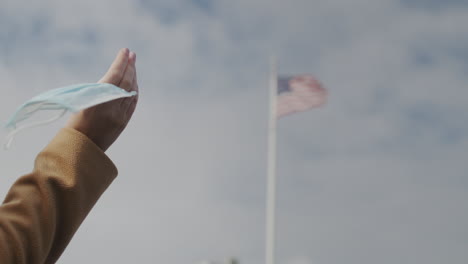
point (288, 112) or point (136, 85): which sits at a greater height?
point (288, 112)

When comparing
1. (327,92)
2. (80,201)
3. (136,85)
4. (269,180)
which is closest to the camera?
(80,201)

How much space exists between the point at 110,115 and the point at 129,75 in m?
0.09

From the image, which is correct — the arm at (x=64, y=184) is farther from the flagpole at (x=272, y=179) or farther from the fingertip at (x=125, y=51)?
the flagpole at (x=272, y=179)

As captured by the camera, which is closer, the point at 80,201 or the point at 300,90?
the point at 80,201

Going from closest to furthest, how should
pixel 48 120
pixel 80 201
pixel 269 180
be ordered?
pixel 48 120, pixel 80 201, pixel 269 180

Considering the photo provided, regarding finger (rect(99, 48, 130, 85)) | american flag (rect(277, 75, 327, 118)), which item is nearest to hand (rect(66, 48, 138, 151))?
finger (rect(99, 48, 130, 85))

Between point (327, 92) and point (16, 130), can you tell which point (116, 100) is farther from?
point (327, 92)

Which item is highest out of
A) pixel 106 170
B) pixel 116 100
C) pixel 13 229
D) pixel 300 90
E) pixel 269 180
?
pixel 300 90

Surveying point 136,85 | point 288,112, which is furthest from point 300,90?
point 136,85

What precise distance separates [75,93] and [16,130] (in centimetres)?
11

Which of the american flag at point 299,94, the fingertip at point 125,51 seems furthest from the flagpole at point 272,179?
the fingertip at point 125,51

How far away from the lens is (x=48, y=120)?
3.39ft

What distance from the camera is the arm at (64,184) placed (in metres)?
1.08

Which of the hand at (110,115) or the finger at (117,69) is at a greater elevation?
the finger at (117,69)
